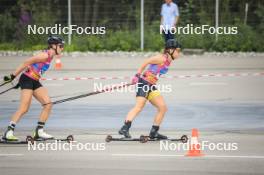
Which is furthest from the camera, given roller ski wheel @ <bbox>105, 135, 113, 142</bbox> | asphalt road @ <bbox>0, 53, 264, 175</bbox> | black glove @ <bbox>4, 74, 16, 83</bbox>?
roller ski wheel @ <bbox>105, 135, 113, 142</bbox>

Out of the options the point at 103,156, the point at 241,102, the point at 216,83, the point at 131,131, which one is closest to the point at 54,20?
the point at 216,83

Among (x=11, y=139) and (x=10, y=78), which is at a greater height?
(x=10, y=78)

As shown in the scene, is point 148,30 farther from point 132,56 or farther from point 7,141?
point 7,141

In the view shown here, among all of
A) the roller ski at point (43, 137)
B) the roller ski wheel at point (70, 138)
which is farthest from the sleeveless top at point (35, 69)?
the roller ski wheel at point (70, 138)

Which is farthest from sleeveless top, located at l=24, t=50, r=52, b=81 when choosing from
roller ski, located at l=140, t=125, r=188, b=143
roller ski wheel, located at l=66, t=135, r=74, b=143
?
roller ski, located at l=140, t=125, r=188, b=143

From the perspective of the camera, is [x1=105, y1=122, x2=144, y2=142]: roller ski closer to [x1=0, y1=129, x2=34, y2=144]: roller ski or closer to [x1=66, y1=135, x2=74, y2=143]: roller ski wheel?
[x1=66, y1=135, x2=74, y2=143]: roller ski wheel

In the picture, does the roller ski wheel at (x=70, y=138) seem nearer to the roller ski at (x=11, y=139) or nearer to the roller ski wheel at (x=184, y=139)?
the roller ski at (x=11, y=139)

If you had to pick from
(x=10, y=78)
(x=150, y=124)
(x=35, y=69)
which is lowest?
(x=150, y=124)

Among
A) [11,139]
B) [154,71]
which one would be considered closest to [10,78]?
[11,139]

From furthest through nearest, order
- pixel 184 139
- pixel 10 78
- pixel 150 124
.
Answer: pixel 150 124
pixel 10 78
pixel 184 139

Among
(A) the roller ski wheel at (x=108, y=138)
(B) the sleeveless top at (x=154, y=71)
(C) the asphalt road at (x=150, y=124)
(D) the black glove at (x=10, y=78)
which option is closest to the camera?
(C) the asphalt road at (x=150, y=124)

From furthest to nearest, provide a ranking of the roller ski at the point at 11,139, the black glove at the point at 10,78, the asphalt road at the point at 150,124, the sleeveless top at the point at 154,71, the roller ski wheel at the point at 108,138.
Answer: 1. the sleeveless top at the point at 154,71
2. the roller ski wheel at the point at 108,138
3. the black glove at the point at 10,78
4. the roller ski at the point at 11,139
5. the asphalt road at the point at 150,124

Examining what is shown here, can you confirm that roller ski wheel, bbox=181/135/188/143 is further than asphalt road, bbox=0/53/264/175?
Yes

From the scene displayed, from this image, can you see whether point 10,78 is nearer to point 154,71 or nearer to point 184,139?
point 154,71
